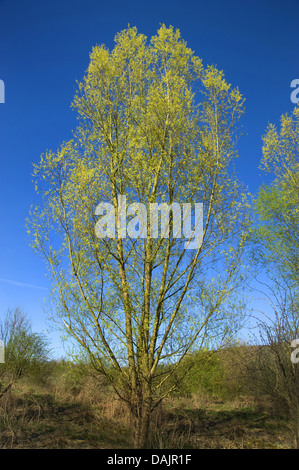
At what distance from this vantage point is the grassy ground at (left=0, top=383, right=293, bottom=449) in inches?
295

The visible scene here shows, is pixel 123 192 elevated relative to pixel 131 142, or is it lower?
lower

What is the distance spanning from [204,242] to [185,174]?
5.41 feet

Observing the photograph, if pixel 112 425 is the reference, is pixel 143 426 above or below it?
above

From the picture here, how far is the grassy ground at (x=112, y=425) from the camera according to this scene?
295 inches

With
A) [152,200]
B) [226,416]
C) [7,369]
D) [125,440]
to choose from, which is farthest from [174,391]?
[7,369]

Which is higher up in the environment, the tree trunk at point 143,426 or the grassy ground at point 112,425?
the tree trunk at point 143,426

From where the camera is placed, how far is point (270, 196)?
13828 millimetres

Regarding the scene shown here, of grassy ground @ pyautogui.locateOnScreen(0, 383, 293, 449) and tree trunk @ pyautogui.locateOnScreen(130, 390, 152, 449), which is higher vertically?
tree trunk @ pyautogui.locateOnScreen(130, 390, 152, 449)

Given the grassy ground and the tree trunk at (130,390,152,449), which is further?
the grassy ground

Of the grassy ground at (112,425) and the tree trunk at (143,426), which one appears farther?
the grassy ground at (112,425)

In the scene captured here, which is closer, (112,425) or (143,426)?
(143,426)

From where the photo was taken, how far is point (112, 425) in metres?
9.23

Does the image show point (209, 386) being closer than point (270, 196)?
No
